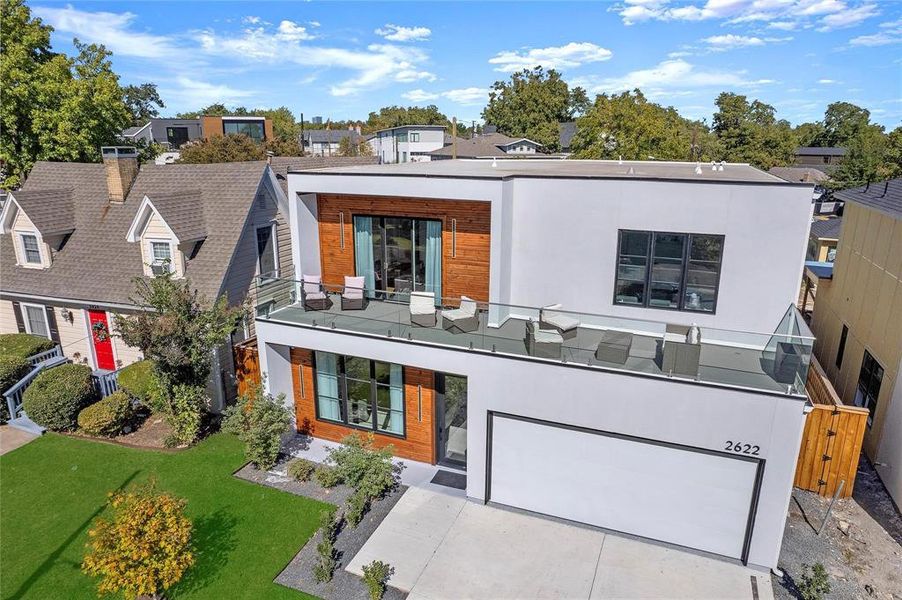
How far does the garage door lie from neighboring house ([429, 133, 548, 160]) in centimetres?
4105

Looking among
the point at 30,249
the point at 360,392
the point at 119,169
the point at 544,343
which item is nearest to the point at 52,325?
the point at 30,249

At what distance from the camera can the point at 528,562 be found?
379 inches

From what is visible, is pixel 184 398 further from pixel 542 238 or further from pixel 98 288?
pixel 542 238

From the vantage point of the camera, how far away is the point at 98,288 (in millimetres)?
16609

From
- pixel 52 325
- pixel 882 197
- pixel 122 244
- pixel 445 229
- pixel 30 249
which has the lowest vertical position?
pixel 52 325

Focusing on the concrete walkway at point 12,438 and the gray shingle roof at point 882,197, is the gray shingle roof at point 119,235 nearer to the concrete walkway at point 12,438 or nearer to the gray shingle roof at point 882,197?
the concrete walkway at point 12,438

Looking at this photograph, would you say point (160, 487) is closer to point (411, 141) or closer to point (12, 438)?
point (12, 438)

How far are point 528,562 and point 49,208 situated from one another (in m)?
19.8

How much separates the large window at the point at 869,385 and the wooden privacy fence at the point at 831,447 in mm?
2132

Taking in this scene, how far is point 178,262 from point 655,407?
14464 millimetres

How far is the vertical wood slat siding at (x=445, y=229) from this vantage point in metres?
12.8

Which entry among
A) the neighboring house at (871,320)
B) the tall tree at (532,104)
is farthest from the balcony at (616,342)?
the tall tree at (532,104)

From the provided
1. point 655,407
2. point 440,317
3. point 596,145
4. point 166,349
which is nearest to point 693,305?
point 655,407

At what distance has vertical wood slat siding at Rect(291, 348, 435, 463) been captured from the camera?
12.4 m
